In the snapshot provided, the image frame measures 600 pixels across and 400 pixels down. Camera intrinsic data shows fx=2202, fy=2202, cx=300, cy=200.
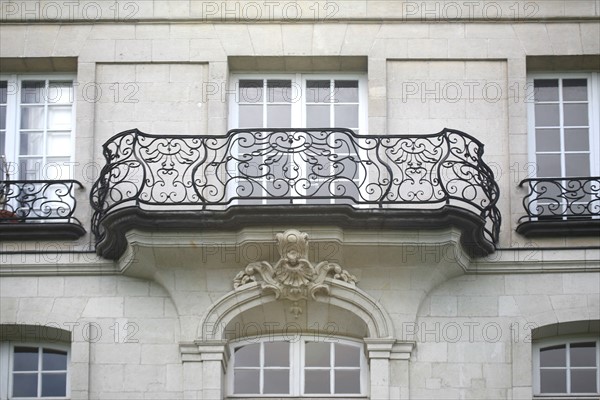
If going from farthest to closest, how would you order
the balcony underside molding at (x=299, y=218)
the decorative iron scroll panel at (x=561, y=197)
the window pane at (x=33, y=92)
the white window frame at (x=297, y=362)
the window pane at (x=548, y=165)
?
the window pane at (x=33, y=92) → the window pane at (x=548, y=165) → the decorative iron scroll panel at (x=561, y=197) → the white window frame at (x=297, y=362) → the balcony underside molding at (x=299, y=218)

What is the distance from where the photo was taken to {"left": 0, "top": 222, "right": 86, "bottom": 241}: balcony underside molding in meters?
23.3

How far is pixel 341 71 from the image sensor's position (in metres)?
24.5

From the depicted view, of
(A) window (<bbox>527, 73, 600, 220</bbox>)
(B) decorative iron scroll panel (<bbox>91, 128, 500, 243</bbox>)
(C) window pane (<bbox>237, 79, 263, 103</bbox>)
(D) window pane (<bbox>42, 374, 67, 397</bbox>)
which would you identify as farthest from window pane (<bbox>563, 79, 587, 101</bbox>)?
(D) window pane (<bbox>42, 374, 67, 397</bbox>)

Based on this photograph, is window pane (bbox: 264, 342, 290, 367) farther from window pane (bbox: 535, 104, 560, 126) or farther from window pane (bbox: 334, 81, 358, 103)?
window pane (bbox: 535, 104, 560, 126)

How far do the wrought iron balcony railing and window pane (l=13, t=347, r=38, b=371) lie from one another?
1406 mm

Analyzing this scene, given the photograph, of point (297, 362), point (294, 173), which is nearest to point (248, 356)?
point (297, 362)

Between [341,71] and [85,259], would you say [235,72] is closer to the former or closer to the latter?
[341,71]

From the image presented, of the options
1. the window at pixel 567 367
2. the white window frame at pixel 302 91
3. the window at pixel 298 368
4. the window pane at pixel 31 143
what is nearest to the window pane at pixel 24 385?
the window at pixel 298 368

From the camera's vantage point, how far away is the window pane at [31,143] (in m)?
24.3

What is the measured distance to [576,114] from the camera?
24297 millimetres

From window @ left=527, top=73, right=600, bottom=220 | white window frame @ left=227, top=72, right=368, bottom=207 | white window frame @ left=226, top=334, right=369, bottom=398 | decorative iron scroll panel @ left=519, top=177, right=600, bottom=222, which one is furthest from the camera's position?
white window frame @ left=227, top=72, right=368, bottom=207

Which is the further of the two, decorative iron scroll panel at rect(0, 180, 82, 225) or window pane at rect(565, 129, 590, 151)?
window pane at rect(565, 129, 590, 151)

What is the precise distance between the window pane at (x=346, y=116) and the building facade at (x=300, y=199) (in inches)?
0.9

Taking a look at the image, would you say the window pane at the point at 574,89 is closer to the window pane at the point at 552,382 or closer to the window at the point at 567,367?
the window at the point at 567,367
